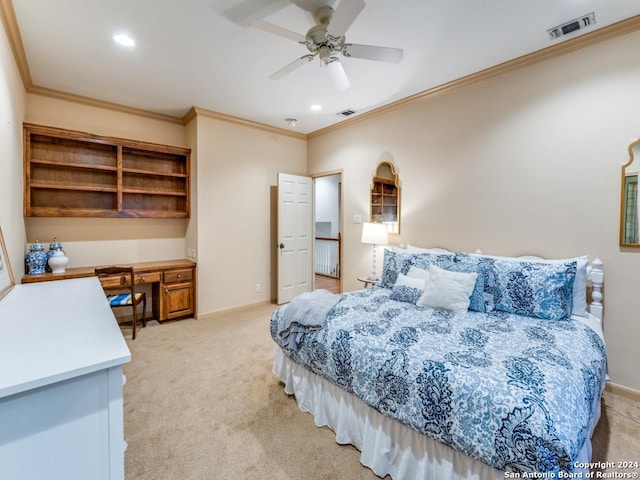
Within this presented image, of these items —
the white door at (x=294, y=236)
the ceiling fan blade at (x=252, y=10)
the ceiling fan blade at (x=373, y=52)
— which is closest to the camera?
the ceiling fan blade at (x=252, y=10)

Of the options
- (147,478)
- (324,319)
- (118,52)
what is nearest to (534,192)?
(324,319)

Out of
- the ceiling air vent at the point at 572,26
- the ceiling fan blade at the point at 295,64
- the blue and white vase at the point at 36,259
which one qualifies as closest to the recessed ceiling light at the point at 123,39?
the ceiling fan blade at the point at 295,64

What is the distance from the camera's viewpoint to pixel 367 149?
13.6 feet

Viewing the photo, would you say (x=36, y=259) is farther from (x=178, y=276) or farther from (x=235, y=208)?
(x=235, y=208)

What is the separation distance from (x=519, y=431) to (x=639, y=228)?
2.07 meters

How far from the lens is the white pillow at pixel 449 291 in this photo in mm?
2328

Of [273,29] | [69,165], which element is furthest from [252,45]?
[69,165]

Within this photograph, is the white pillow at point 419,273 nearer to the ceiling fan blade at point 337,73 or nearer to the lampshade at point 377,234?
the lampshade at point 377,234

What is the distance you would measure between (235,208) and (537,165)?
359 cm

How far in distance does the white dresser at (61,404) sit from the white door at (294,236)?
3572 mm

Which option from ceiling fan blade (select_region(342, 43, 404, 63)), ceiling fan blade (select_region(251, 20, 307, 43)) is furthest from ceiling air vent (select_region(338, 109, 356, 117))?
ceiling fan blade (select_region(251, 20, 307, 43))

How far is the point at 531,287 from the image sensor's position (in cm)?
228

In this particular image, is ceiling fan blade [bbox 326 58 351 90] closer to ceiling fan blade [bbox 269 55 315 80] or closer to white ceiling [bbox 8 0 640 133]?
ceiling fan blade [bbox 269 55 315 80]

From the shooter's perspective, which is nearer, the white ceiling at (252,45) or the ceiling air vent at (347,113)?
the white ceiling at (252,45)
